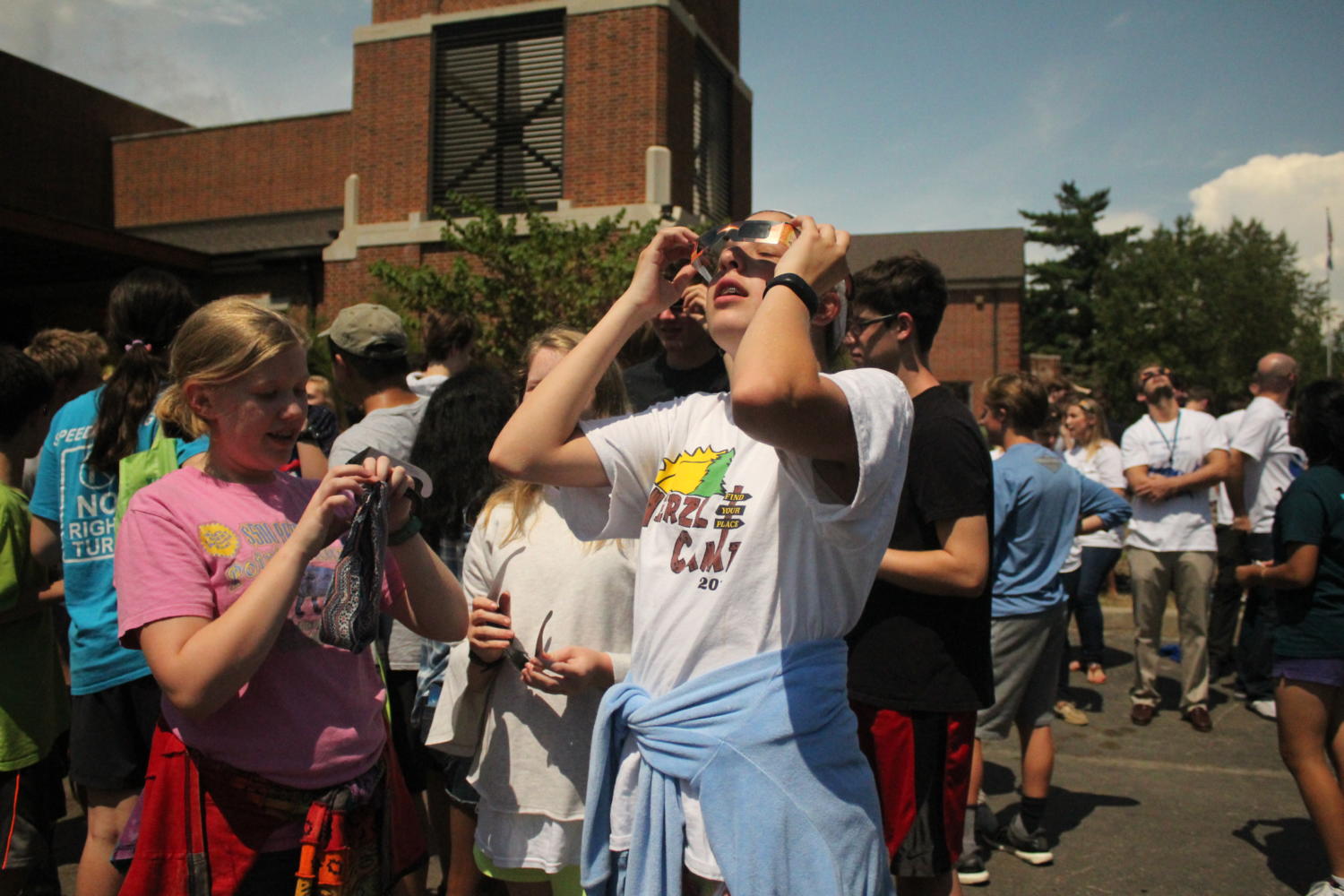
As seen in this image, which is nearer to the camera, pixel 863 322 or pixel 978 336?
pixel 863 322

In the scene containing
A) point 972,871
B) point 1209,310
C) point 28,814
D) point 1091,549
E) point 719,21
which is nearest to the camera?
point 28,814

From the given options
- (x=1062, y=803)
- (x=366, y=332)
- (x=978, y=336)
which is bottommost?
(x=1062, y=803)

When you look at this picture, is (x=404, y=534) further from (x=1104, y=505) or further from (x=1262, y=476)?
(x=1262, y=476)

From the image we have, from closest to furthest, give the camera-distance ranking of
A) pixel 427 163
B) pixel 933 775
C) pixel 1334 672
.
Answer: pixel 933 775 < pixel 1334 672 < pixel 427 163

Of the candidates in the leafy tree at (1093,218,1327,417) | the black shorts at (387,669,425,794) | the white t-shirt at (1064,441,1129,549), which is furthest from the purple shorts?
the leafy tree at (1093,218,1327,417)

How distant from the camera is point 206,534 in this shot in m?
2.10

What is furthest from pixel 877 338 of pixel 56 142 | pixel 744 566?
pixel 56 142

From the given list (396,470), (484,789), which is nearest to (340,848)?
(484,789)

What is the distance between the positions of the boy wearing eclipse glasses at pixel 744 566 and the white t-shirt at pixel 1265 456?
20.6 ft

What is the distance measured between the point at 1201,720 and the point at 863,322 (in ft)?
16.9

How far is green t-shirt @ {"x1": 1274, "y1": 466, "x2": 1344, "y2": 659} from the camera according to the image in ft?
12.3

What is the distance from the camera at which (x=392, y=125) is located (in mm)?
17609

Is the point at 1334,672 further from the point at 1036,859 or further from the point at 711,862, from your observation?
the point at 711,862

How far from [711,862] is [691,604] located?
0.47m
